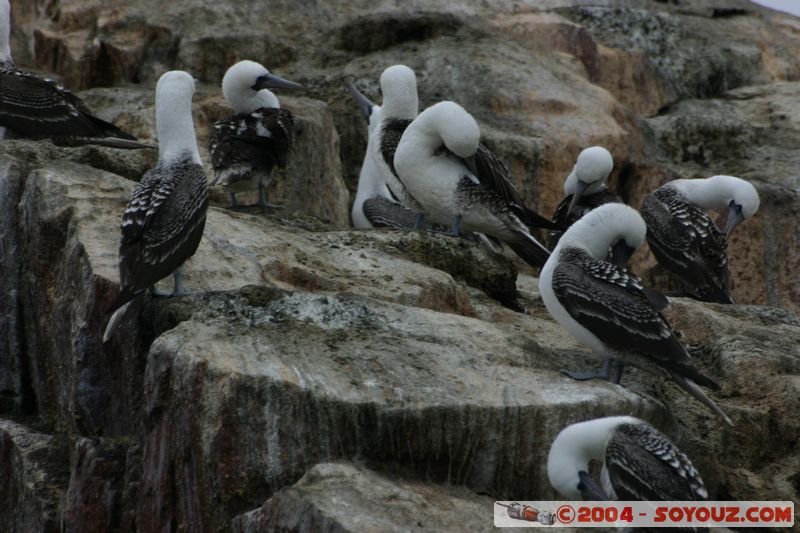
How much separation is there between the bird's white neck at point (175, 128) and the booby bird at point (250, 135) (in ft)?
5.88

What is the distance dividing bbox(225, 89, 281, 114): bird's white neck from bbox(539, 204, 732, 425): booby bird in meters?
4.57

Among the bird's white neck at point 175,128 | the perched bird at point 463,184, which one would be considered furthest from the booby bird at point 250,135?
the bird's white neck at point 175,128

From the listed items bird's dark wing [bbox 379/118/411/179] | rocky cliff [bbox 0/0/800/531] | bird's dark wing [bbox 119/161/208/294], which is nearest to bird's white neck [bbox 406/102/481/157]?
rocky cliff [bbox 0/0/800/531]

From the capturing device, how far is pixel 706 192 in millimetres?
12195

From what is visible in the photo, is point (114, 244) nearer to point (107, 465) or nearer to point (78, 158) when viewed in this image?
point (107, 465)

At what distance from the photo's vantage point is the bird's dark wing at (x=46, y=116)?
11492mm

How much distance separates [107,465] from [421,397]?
6.53 feet

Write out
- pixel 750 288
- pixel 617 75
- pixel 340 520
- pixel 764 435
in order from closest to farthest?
pixel 340 520 < pixel 764 435 < pixel 750 288 < pixel 617 75

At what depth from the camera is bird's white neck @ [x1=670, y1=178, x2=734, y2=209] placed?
12156mm

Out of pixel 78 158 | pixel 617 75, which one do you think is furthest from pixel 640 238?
pixel 617 75

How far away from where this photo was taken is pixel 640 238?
8547mm

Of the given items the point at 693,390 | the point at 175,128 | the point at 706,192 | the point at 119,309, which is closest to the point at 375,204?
the point at 706,192

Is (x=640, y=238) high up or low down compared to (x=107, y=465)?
up

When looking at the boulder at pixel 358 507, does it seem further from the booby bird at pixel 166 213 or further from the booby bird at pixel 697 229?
the booby bird at pixel 697 229
